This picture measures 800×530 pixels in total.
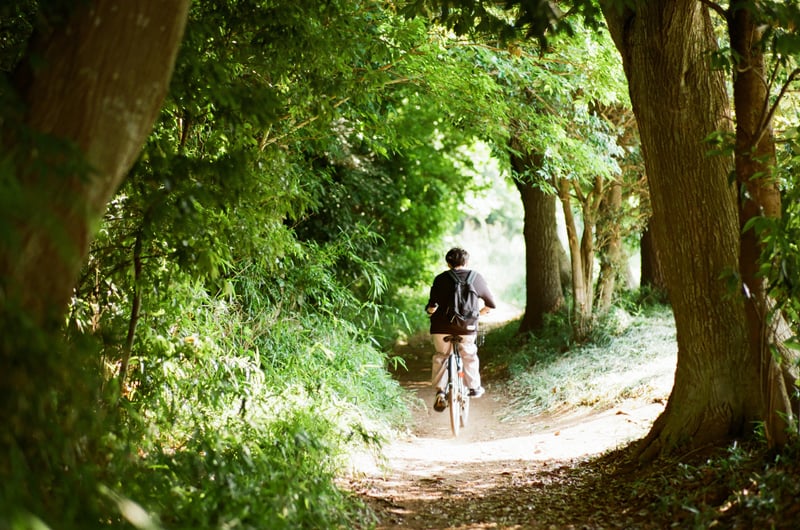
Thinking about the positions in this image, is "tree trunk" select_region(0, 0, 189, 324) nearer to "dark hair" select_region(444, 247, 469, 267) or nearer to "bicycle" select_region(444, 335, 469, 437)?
"dark hair" select_region(444, 247, 469, 267)

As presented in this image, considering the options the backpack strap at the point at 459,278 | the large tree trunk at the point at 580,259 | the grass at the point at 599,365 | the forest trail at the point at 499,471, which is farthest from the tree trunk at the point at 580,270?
the backpack strap at the point at 459,278

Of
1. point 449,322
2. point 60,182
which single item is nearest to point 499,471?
point 449,322

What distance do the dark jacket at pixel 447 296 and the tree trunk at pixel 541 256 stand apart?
6.61 meters

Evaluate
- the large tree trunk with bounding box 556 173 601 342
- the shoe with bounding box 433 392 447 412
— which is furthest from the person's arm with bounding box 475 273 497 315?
the large tree trunk with bounding box 556 173 601 342

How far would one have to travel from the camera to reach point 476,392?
819 centimetres

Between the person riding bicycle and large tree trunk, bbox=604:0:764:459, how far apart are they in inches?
105

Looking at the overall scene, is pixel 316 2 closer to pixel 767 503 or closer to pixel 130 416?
pixel 130 416

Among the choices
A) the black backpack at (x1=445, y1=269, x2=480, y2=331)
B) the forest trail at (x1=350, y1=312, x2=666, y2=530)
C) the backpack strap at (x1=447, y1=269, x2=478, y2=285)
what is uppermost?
the backpack strap at (x1=447, y1=269, x2=478, y2=285)

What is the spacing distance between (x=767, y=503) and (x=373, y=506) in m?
2.55

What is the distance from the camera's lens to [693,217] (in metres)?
Result: 5.32

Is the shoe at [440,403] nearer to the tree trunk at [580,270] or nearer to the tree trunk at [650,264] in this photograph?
the tree trunk at [580,270]

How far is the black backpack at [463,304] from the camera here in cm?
782

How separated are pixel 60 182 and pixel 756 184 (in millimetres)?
3950

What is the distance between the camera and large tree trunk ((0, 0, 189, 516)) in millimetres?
2506
